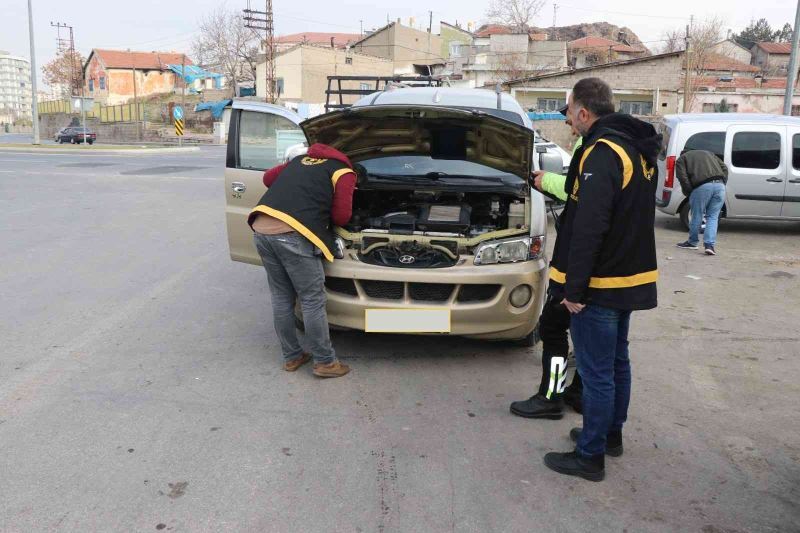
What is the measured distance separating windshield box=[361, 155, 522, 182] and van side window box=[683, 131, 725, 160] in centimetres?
631

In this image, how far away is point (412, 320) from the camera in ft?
15.0

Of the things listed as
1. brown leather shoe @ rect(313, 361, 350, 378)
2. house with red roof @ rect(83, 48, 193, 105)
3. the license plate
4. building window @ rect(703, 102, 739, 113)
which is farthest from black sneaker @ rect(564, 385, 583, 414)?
house with red roof @ rect(83, 48, 193, 105)

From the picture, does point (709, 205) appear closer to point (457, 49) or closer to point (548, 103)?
point (548, 103)

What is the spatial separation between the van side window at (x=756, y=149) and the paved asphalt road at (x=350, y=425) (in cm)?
402

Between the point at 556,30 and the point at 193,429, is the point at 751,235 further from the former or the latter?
the point at 556,30

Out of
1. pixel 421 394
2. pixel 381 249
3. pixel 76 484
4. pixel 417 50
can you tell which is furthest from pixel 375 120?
pixel 417 50

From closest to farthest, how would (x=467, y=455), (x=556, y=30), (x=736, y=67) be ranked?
(x=467, y=455), (x=736, y=67), (x=556, y=30)

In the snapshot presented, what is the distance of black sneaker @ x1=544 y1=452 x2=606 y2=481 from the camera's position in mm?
3328

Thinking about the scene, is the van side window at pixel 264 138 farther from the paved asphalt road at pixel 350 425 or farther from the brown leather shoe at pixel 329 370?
the brown leather shoe at pixel 329 370

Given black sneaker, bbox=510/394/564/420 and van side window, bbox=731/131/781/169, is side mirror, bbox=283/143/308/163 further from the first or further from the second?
van side window, bbox=731/131/781/169

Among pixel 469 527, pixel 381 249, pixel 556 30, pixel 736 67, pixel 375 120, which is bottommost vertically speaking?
pixel 469 527

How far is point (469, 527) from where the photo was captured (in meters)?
→ 2.90

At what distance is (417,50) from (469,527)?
249ft

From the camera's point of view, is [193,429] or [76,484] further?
[193,429]
